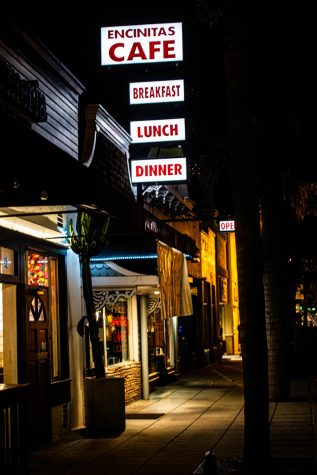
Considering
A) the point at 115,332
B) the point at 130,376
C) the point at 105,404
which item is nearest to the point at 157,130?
the point at 115,332

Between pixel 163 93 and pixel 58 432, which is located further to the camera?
pixel 163 93

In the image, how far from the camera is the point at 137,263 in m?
17.8

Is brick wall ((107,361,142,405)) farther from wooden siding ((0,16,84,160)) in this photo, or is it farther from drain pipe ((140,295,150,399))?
wooden siding ((0,16,84,160))

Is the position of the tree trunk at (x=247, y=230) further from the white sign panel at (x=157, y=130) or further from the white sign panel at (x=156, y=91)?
the white sign panel at (x=157, y=130)

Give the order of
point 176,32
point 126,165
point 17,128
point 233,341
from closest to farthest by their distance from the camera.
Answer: point 17,128 < point 176,32 < point 126,165 < point 233,341

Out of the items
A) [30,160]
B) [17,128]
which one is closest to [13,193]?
[30,160]

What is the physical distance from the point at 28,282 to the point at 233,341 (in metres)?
25.9

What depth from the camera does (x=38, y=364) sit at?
1315 centimetres

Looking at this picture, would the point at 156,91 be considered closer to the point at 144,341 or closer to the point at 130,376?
the point at 144,341

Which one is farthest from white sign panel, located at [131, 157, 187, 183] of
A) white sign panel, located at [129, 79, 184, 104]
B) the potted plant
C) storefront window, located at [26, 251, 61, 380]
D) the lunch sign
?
storefront window, located at [26, 251, 61, 380]

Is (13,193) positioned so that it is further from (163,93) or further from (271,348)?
(271,348)

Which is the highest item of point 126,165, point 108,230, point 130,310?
point 126,165

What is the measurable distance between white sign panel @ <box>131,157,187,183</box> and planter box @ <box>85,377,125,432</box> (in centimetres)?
523

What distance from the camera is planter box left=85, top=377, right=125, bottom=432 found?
14.0 meters
